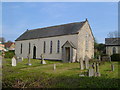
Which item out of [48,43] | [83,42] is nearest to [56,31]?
[48,43]

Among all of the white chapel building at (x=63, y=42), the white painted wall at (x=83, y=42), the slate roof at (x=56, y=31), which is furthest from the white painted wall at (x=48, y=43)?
the white painted wall at (x=83, y=42)

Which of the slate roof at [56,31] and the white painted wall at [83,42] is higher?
the slate roof at [56,31]

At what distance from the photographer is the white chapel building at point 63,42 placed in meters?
26.9

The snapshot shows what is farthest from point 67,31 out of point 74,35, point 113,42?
→ point 113,42

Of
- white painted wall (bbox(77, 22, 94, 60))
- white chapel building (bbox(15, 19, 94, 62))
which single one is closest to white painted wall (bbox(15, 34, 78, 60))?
white chapel building (bbox(15, 19, 94, 62))

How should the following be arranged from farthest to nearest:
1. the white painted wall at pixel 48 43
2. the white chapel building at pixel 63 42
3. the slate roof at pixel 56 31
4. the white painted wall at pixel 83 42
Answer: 1. the slate roof at pixel 56 31
2. the white painted wall at pixel 48 43
3. the white painted wall at pixel 83 42
4. the white chapel building at pixel 63 42

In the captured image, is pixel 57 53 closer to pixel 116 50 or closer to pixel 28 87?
pixel 116 50

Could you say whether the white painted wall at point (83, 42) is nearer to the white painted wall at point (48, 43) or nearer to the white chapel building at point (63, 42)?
the white chapel building at point (63, 42)

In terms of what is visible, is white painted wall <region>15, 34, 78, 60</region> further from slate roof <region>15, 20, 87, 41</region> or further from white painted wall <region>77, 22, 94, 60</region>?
white painted wall <region>77, 22, 94, 60</region>

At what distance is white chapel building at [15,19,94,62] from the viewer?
26.9 meters

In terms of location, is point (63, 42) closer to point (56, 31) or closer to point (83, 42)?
point (56, 31)

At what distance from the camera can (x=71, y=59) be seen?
26.1 m

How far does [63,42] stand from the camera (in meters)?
28.7

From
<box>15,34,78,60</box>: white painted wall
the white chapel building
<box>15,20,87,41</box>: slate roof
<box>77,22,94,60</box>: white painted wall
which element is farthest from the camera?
<box>15,20,87,41</box>: slate roof
